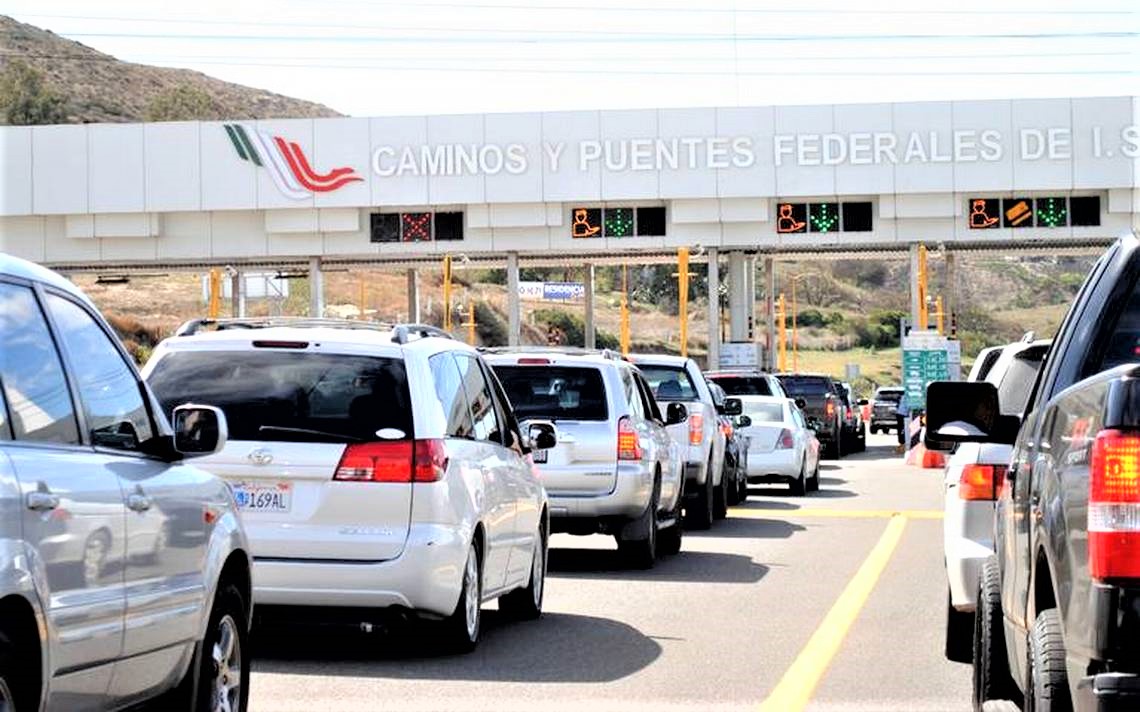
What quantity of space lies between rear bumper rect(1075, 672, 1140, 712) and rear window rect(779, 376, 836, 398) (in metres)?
40.2

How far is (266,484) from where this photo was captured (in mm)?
11109

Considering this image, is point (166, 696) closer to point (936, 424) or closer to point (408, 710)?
point (408, 710)

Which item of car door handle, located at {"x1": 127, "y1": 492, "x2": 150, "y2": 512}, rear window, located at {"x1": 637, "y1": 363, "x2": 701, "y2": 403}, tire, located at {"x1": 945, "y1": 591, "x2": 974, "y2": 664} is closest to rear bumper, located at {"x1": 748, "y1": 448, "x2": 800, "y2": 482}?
rear window, located at {"x1": 637, "y1": 363, "x2": 701, "y2": 403}

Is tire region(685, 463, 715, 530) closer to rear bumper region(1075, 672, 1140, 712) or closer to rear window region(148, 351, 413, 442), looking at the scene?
rear window region(148, 351, 413, 442)

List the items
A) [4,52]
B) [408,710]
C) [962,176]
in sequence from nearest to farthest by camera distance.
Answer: [408,710] < [962,176] < [4,52]

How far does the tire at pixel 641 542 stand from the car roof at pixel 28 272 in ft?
35.0

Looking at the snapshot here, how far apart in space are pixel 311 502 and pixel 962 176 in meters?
39.5

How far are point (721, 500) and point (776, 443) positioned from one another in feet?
19.7

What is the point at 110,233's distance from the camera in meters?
51.2

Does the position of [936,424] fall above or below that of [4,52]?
below

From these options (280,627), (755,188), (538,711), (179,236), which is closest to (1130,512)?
(538,711)

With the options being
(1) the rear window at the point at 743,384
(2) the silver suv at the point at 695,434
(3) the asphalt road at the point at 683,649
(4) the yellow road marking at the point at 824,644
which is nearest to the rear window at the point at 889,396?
(1) the rear window at the point at 743,384

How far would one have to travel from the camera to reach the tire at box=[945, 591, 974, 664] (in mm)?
10844

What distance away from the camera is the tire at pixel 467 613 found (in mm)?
11516
